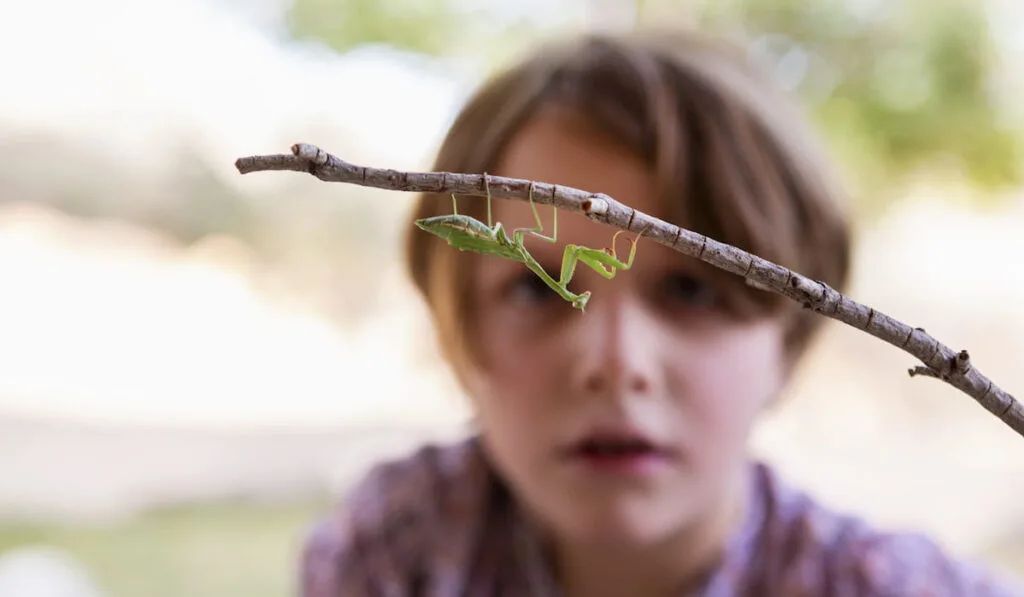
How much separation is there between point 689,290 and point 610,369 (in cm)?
10

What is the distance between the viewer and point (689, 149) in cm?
82

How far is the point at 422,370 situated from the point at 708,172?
946mm

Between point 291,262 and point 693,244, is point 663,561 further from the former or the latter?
point 291,262

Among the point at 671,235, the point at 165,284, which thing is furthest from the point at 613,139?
the point at 165,284

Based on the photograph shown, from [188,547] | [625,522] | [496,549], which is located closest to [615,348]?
[625,522]

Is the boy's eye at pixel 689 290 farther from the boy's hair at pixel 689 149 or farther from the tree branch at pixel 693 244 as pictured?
the tree branch at pixel 693 244

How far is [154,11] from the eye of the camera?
1.64 metres

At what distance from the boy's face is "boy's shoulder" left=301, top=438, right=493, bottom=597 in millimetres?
278

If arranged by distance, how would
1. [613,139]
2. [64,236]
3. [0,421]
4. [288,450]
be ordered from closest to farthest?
1. [613,139]
2. [64,236]
3. [0,421]
4. [288,450]

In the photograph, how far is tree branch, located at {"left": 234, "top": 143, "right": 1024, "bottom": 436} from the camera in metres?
0.31

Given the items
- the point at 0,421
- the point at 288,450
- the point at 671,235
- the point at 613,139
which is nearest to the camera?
the point at 671,235

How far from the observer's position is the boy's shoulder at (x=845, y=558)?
0.95 meters

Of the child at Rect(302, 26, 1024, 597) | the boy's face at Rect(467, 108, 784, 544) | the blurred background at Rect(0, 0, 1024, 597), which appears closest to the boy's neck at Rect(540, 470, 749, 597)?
the child at Rect(302, 26, 1024, 597)

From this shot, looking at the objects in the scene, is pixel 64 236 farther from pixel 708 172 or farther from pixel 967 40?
pixel 967 40
